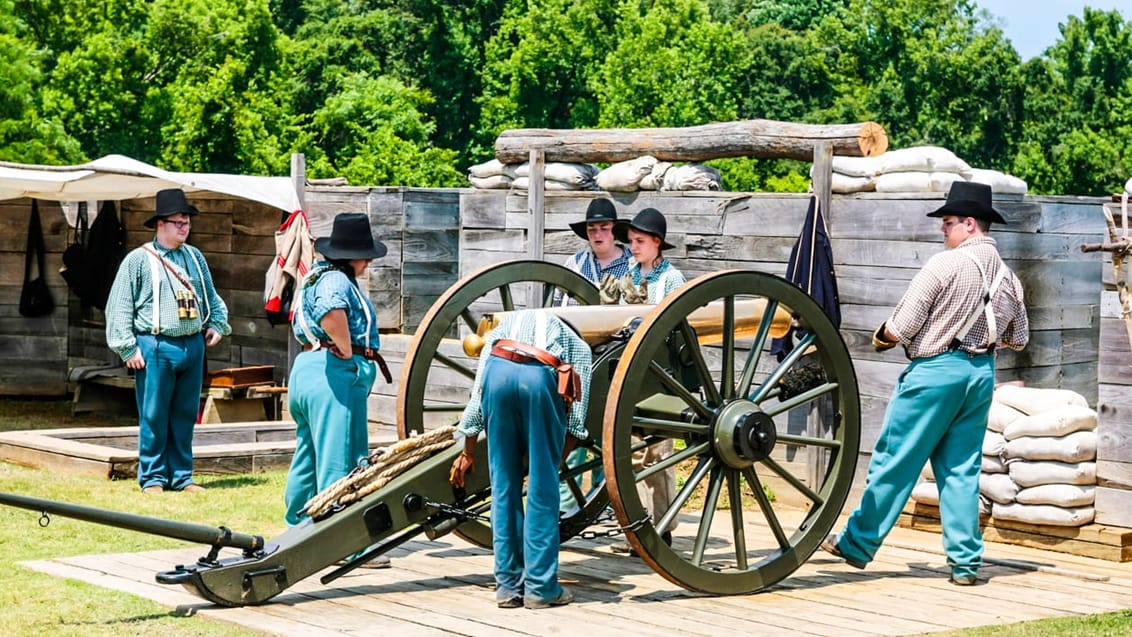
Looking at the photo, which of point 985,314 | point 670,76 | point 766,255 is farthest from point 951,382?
point 670,76

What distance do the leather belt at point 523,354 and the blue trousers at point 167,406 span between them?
3914 millimetres

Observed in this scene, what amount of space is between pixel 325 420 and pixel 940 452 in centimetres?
269

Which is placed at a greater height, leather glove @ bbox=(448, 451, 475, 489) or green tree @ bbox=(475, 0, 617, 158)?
green tree @ bbox=(475, 0, 617, 158)

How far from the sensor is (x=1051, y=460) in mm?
8047

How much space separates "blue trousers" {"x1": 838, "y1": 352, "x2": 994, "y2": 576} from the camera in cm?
701

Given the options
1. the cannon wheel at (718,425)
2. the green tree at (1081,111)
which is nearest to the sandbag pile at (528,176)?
the cannon wheel at (718,425)

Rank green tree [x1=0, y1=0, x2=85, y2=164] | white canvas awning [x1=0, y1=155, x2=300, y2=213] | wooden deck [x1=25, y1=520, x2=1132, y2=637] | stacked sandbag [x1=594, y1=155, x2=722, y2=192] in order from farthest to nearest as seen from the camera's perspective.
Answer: green tree [x1=0, y1=0, x2=85, y2=164] < white canvas awning [x1=0, y1=155, x2=300, y2=213] < stacked sandbag [x1=594, y1=155, x2=722, y2=192] < wooden deck [x1=25, y1=520, x2=1132, y2=637]

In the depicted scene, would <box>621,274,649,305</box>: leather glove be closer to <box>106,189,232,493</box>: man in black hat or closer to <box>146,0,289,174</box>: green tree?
<box>106,189,232,493</box>: man in black hat

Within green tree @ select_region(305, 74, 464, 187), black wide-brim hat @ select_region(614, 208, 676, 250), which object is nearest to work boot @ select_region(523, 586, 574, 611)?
black wide-brim hat @ select_region(614, 208, 676, 250)

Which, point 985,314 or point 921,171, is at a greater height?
point 921,171

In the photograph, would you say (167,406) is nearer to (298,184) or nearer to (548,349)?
(298,184)

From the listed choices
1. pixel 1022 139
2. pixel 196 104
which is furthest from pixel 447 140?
pixel 1022 139

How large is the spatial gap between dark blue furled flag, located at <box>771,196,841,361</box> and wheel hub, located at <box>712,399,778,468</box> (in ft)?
7.64

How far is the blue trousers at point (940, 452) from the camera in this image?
7012 mm
